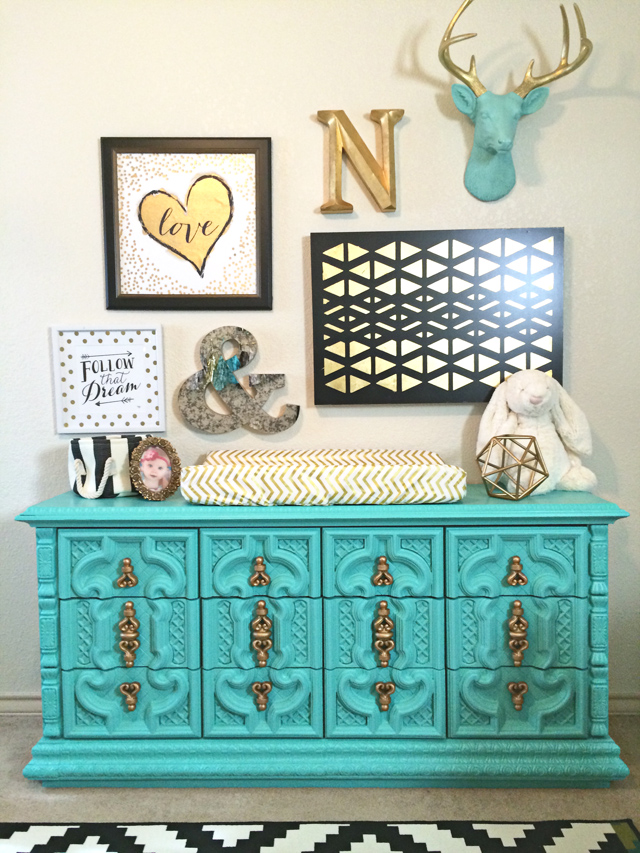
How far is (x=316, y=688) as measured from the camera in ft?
6.34

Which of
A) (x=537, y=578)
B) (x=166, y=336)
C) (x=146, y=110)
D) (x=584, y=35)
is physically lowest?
(x=537, y=578)

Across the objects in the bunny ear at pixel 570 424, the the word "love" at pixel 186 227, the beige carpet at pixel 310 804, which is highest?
the the word "love" at pixel 186 227

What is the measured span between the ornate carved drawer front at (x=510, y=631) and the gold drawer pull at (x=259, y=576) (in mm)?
538

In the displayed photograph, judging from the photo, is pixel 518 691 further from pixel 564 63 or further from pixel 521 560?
pixel 564 63

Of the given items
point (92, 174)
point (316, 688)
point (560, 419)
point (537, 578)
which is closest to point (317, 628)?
point (316, 688)

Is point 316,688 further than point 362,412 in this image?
No

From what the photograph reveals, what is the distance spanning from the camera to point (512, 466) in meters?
1.93

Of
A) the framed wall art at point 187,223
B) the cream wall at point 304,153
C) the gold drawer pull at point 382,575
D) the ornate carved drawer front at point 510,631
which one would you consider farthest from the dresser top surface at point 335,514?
the framed wall art at point 187,223

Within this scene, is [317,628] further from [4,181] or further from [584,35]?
[584,35]

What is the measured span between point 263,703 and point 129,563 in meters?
0.56

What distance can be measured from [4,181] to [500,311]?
5.71 ft

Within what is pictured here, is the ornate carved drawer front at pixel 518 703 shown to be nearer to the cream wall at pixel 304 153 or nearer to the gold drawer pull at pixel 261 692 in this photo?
the gold drawer pull at pixel 261 692

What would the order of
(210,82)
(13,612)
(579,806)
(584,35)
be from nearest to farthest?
(579,806) → (584,35) → (210,82) → (13,612)

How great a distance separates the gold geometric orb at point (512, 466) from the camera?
1949 millimetres
